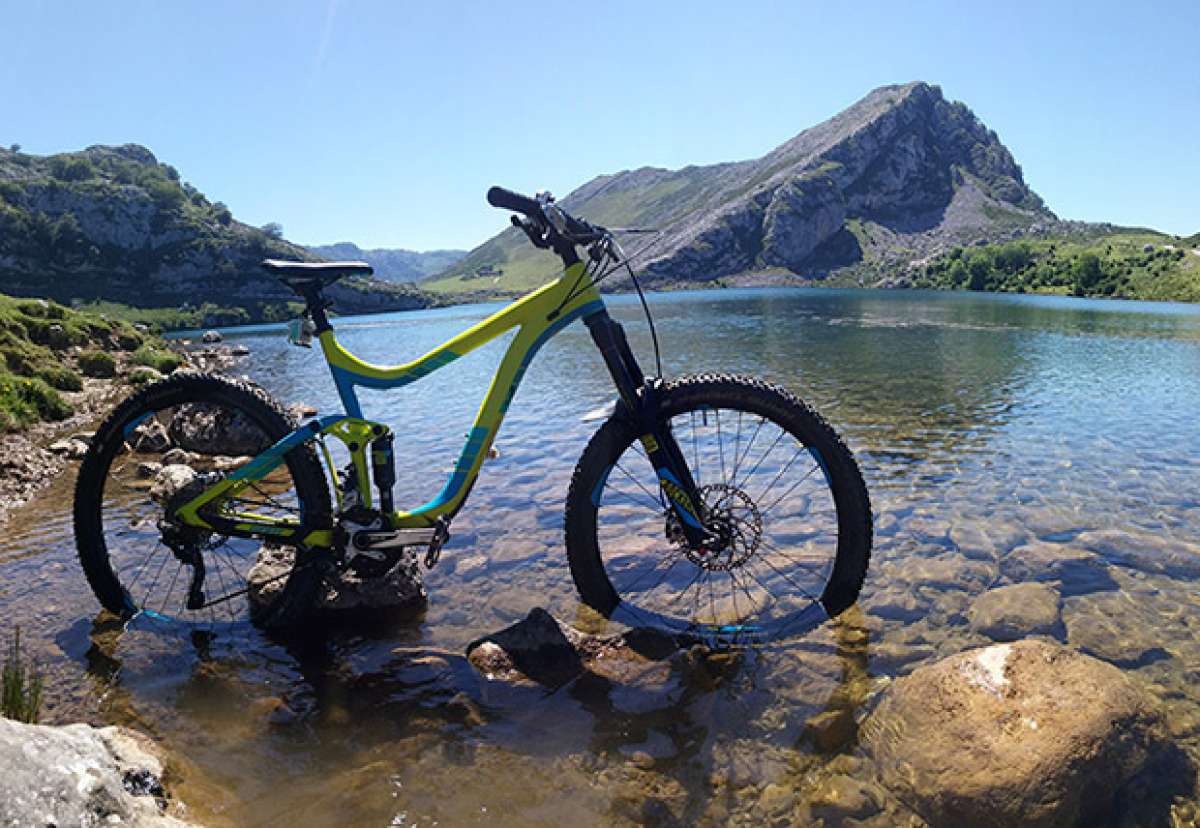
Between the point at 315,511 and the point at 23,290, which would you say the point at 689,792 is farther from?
the point at 23,290

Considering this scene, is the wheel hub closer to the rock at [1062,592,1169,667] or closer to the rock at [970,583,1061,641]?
the rock at [970,583,1061,641]

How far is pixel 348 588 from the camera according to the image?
19.0 ft

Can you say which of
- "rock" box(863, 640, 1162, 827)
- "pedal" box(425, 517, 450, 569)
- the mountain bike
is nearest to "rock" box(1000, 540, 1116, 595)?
the mountain bike

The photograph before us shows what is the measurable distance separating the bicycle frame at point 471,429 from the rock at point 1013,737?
1.85 metres

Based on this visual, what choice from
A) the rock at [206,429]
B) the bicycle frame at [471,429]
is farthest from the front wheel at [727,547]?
the rock at [206,429]

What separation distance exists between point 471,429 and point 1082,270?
162018 millimetres

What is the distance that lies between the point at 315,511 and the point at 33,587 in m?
3.51

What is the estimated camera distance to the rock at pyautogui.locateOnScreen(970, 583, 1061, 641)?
5.00 m

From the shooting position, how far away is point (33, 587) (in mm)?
6129

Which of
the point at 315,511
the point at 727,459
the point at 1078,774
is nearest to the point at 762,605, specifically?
the point at 1078,774

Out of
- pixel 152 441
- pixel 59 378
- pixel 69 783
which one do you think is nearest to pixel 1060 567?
pixel 69 783

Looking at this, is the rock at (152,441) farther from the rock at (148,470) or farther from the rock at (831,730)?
the rock at (831,730)

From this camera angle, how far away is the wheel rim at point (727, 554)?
195 inches

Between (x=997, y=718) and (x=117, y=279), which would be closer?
(x=997, y=718)
